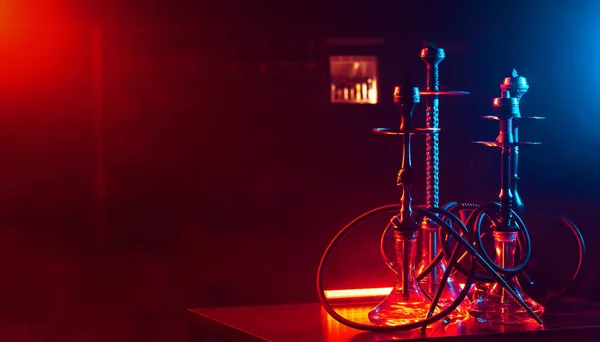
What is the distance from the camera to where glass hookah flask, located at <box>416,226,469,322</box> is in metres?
1.25

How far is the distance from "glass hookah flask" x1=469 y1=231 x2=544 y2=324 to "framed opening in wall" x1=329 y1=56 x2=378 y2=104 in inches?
23.7

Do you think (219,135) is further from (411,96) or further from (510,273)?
(510,273)

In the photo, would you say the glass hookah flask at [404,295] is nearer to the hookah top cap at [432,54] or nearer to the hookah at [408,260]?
the hookah at [408,260]

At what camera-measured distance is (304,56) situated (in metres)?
1.76

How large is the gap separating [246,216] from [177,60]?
390 millimetres

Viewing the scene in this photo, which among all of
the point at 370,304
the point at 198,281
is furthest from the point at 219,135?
the point at 370,304

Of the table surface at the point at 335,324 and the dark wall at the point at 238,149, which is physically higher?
the dark wall at the point at 238,149

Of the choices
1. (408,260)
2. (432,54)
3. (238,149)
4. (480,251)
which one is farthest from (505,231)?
(238,149)

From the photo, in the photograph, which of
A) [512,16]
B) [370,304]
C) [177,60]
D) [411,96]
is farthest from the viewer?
[177,60]

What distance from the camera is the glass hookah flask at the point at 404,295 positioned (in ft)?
3.92

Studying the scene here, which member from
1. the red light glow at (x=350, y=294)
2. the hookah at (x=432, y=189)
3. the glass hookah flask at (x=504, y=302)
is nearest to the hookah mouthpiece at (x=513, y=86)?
the hookah at (x=432, y=189)

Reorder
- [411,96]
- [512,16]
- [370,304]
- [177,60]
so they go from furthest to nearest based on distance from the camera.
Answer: [177,60] < [512,16] < [370,304] < [411,96]

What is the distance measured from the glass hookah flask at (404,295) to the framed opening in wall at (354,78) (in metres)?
0.63

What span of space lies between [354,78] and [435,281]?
1052 millimetres
